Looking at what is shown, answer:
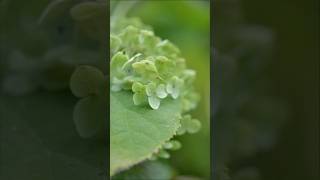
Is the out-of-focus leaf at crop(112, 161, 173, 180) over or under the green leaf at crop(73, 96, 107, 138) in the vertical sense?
under

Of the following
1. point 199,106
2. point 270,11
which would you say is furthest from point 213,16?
point 199,106

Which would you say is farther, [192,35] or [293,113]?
[192,35]

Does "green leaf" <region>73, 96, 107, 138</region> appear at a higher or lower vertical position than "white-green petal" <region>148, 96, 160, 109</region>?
lower

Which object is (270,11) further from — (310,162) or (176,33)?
(176,33)

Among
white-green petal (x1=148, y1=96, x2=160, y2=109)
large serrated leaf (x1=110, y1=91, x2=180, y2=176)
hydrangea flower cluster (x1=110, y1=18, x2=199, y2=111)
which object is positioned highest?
hydrangea flower cluster (x1=110, y1=18, x2=199, y2=111)

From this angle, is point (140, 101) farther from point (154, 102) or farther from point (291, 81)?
point (291, 81)

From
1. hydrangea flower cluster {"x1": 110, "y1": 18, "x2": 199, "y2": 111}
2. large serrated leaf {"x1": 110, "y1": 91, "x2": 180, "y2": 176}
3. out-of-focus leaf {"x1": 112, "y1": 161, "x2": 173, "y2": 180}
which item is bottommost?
out-of-focus leaf {"x1": 112, "y1": 161, "x2": 173, "y2": 180}
